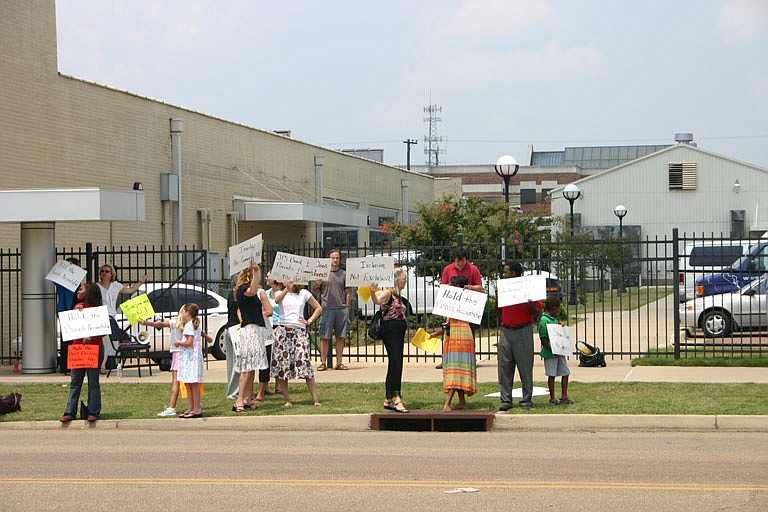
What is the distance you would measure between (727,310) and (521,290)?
10.5m

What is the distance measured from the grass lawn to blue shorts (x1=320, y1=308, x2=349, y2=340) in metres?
2.07

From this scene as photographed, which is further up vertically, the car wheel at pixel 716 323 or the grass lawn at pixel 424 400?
the car wheel at pixel 716 323

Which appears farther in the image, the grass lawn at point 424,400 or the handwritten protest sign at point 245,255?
the handwritten protest sign at point 245,255

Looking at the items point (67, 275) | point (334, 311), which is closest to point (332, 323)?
point (334, 311)

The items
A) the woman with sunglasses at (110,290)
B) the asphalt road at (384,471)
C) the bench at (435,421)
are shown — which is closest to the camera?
the asphalt road at (384,471)

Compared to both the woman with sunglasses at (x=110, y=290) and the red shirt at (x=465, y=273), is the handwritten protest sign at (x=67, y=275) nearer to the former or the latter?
the woman with sunglasses at (x=110, y=290)

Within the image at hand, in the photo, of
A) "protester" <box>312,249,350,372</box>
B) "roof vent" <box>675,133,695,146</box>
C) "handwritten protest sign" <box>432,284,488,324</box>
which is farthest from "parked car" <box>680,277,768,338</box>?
"roof vent" <box>675,133,695,146</box>

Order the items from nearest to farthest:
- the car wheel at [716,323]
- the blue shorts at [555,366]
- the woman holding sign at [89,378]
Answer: the woman holding sign at [89,378] < the blue shorts at [555,366] < the car wheel at [716,323]

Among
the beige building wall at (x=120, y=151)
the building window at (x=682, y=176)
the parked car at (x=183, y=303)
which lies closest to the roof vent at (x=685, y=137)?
the building window at (x=682, y=176)

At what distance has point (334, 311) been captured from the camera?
19.0 m

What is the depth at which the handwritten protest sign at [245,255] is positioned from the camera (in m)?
14.9

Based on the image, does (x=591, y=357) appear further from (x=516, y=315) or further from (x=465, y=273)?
(x=516, y=315)

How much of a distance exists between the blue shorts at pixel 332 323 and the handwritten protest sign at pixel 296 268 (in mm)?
1445

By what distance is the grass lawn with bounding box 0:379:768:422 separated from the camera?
44.6 ft
